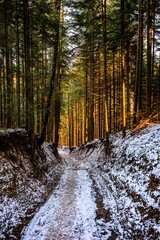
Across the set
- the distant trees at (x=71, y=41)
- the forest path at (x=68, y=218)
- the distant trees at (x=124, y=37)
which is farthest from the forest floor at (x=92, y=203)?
the distant trees at (x=124, y=37)

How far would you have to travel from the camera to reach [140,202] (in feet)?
23.2

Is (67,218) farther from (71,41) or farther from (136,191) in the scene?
(71,41)

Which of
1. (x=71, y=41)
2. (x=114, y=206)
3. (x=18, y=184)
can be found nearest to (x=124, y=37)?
(x=71, y=41)

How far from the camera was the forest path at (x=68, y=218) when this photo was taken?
6.44 meters

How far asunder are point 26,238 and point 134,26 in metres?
16.2

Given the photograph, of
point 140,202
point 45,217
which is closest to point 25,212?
point 45,217

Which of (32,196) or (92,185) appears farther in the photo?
(92,185)

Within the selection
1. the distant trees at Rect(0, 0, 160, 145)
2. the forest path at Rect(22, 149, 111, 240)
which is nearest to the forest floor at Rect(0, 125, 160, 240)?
the forest path at Rect(22, 149, 111, 240)

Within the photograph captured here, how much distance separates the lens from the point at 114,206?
8.24 m

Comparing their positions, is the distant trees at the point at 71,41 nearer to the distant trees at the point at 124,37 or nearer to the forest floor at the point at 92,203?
the distant trees at the point at 124,37

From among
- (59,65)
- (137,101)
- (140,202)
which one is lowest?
(140,202)

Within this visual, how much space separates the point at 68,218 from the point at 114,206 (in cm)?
183

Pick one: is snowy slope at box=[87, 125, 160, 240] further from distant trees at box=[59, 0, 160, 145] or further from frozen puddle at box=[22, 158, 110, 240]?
distant trees at box=[59, 0, 160, 145]

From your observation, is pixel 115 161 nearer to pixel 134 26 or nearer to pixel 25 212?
pixel 25 212
